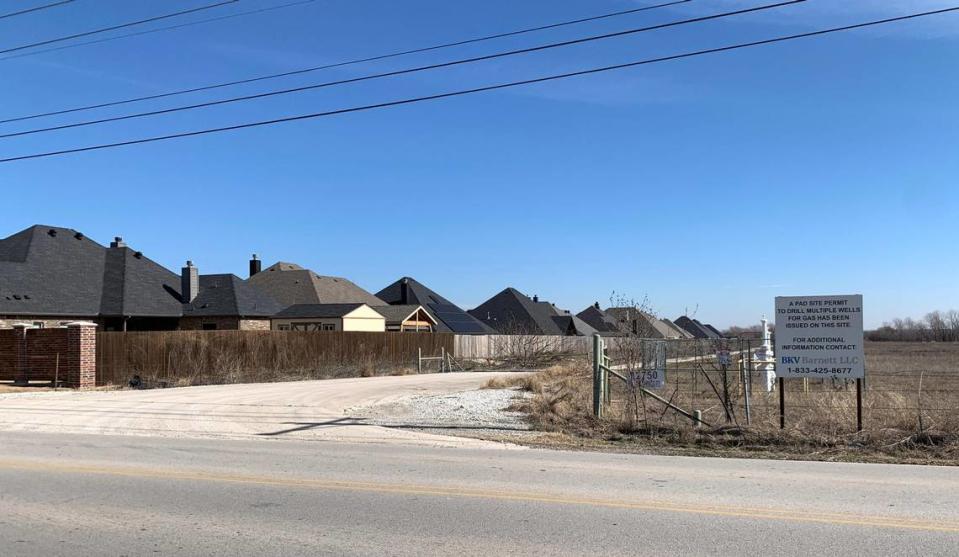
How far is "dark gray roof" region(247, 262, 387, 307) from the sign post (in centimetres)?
4171

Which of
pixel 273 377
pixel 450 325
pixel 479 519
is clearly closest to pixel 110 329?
pixel 273 377

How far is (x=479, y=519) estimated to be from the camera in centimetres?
728

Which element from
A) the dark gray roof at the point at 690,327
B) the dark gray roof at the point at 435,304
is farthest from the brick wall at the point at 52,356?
the dark gray roof at the point at 690,327

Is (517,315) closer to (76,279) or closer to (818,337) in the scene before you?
(76,279)

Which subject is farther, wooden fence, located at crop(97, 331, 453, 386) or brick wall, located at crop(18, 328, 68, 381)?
wooden fence, located at crop(97, 331, 453, 386)

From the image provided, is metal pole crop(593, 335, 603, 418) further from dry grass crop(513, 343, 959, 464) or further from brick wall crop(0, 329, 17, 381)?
brick wall crop(0, 329, 17, 381)

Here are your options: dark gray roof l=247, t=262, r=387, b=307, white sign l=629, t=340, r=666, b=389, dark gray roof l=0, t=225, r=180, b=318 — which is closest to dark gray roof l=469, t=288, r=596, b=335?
dark gray roof l=247, t=262, r=387, b=307

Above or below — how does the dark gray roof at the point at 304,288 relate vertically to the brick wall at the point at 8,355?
above

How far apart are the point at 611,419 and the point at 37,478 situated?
31.7 feet

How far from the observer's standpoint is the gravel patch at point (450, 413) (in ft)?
51.9

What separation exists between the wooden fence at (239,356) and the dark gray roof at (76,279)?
20.8 ft

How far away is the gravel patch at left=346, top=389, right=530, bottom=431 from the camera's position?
15805 millimetres

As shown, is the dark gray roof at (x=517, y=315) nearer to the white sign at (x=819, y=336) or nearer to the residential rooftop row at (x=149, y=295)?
the residential rooftop row at (x=149, y=295)

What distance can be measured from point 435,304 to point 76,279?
33916 millimetres
